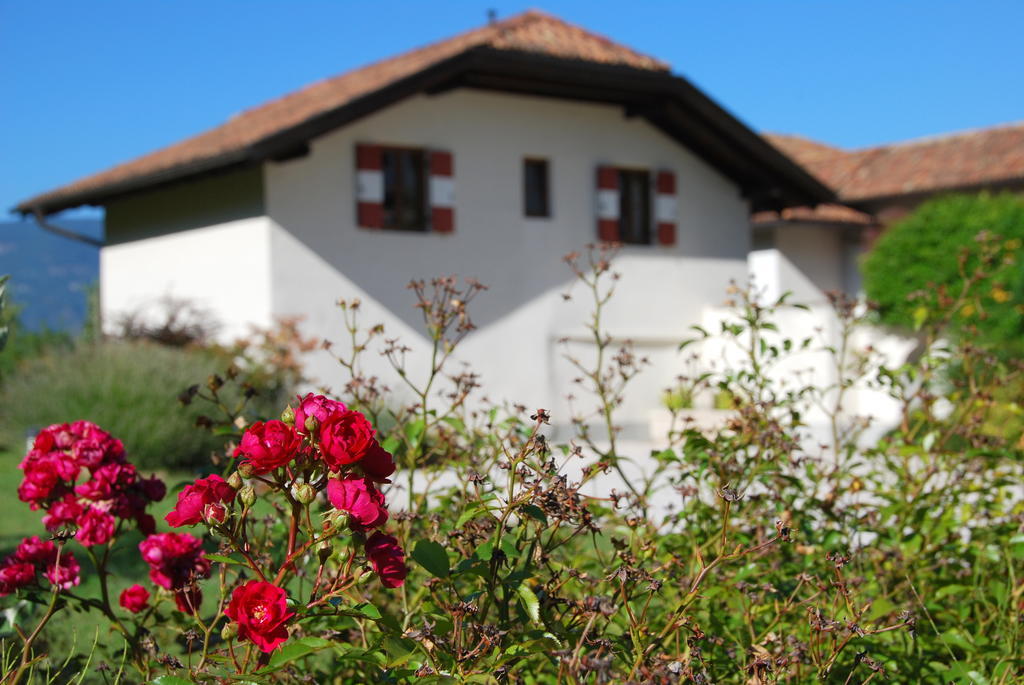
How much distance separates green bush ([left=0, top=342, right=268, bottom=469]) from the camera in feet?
31.7

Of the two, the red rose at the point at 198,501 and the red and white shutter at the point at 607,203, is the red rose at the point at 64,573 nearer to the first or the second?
the red rose at the point at 198,501

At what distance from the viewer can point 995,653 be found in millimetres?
2650

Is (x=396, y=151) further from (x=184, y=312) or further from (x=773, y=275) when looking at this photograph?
(x=773, y=275)

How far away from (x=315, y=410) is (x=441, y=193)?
11.4m

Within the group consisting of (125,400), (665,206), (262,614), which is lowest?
(125,400)

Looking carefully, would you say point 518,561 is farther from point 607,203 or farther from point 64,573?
point 607,203

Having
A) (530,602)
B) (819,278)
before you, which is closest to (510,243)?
(819,278)

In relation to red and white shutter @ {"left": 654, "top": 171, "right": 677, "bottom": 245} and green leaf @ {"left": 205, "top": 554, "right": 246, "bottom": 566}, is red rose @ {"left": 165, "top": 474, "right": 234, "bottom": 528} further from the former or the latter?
red and white shutter @ {"left": 654, "top": 171, "right": 677, "bottom": 245}

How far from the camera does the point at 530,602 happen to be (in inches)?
80.4

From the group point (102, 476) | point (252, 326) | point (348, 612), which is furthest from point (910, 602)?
point (252, 326)

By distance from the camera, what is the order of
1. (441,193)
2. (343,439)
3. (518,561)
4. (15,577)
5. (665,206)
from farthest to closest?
1. (665,206)
2. (441,193)
3. (15,577)
4. (518,561)
5. (343,439)

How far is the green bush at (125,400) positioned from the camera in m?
9.67

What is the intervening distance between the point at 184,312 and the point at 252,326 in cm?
175

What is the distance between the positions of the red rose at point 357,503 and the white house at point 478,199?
982cm
